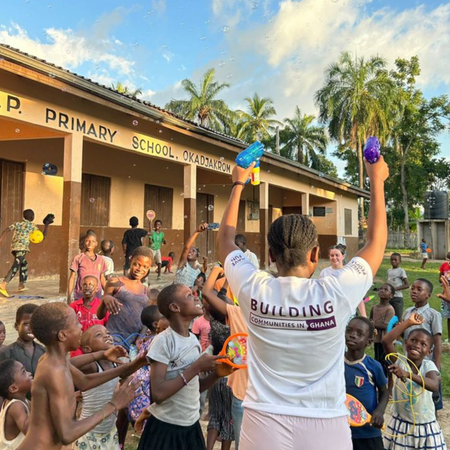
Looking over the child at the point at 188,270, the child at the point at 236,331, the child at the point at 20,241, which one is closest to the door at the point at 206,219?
the child at the point at 20,241

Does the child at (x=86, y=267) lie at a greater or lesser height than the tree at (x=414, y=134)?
lesser

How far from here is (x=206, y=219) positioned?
14.7 metres

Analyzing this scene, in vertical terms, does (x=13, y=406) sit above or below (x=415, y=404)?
above

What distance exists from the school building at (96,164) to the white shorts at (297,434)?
5.65m

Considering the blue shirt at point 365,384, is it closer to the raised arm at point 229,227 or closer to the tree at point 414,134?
the raised arm at point 229,227

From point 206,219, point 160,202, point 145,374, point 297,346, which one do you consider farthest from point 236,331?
point 206,219

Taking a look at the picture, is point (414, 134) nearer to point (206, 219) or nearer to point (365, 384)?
point (206, 219)

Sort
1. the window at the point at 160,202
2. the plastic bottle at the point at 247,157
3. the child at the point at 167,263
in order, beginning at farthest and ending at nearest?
the window at the point at 160,202 → the child at the point at 167,263 → the plastic bottle at the point at 247,157

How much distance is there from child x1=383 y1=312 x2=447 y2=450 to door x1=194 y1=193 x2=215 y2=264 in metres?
11.3

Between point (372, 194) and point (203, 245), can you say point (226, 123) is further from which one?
point (372, 194)

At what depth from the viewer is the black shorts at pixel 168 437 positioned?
2055 millimetres

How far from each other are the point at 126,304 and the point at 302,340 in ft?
7.75

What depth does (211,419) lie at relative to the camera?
3045 millimetres

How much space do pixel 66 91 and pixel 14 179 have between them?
313 cm
